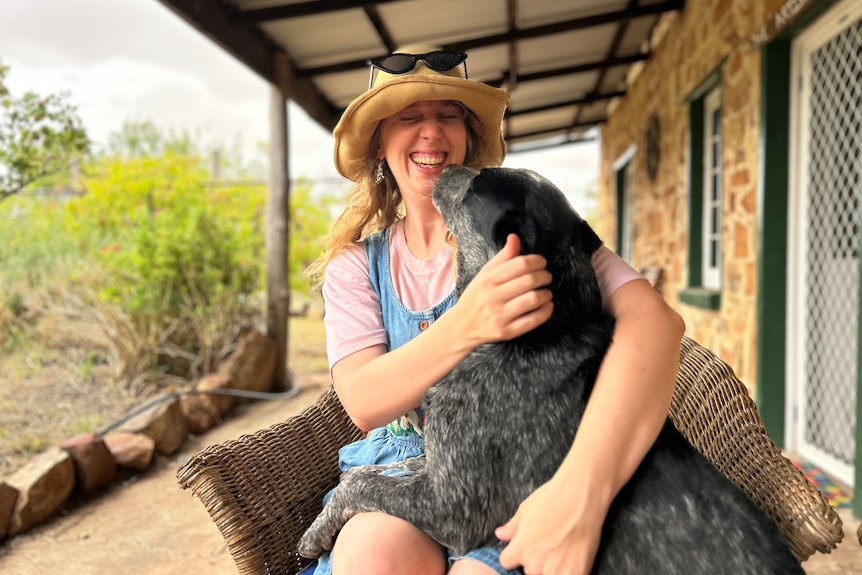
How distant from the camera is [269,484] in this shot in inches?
55.9

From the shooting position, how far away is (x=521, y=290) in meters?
0.99

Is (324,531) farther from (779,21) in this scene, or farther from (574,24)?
(574,24)

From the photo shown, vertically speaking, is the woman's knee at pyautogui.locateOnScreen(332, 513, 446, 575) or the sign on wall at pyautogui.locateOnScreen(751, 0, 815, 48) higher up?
the sign on wall at pyautogui.locateOnScreen(751, 0, 815, 48)

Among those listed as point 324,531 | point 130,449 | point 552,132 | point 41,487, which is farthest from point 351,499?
point 552,132

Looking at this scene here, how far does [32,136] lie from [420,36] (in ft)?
9.96

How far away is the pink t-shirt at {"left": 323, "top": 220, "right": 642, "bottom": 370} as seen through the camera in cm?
136

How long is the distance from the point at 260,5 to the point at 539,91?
458 cm

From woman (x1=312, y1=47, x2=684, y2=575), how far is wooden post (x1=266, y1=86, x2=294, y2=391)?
4.29 metres

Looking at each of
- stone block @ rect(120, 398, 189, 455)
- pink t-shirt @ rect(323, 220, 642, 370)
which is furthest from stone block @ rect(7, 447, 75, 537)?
pink t-shirt @ rect(323, 220, 642, 370)

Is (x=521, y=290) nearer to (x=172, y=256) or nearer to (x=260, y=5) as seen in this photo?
(x=260, y=5)

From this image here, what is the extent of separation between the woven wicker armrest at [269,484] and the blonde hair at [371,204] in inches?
15.3

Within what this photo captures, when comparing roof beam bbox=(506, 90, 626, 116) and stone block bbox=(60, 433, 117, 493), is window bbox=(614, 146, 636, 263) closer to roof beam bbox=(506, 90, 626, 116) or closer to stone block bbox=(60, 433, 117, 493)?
roof beam bbox=(506, 90, 626, 116)

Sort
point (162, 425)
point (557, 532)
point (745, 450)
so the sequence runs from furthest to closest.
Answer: point (162, 425), point (745, 450), point (557, 532)

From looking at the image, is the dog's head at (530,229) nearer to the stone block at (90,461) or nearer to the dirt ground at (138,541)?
the dirt ground at (138,541)
